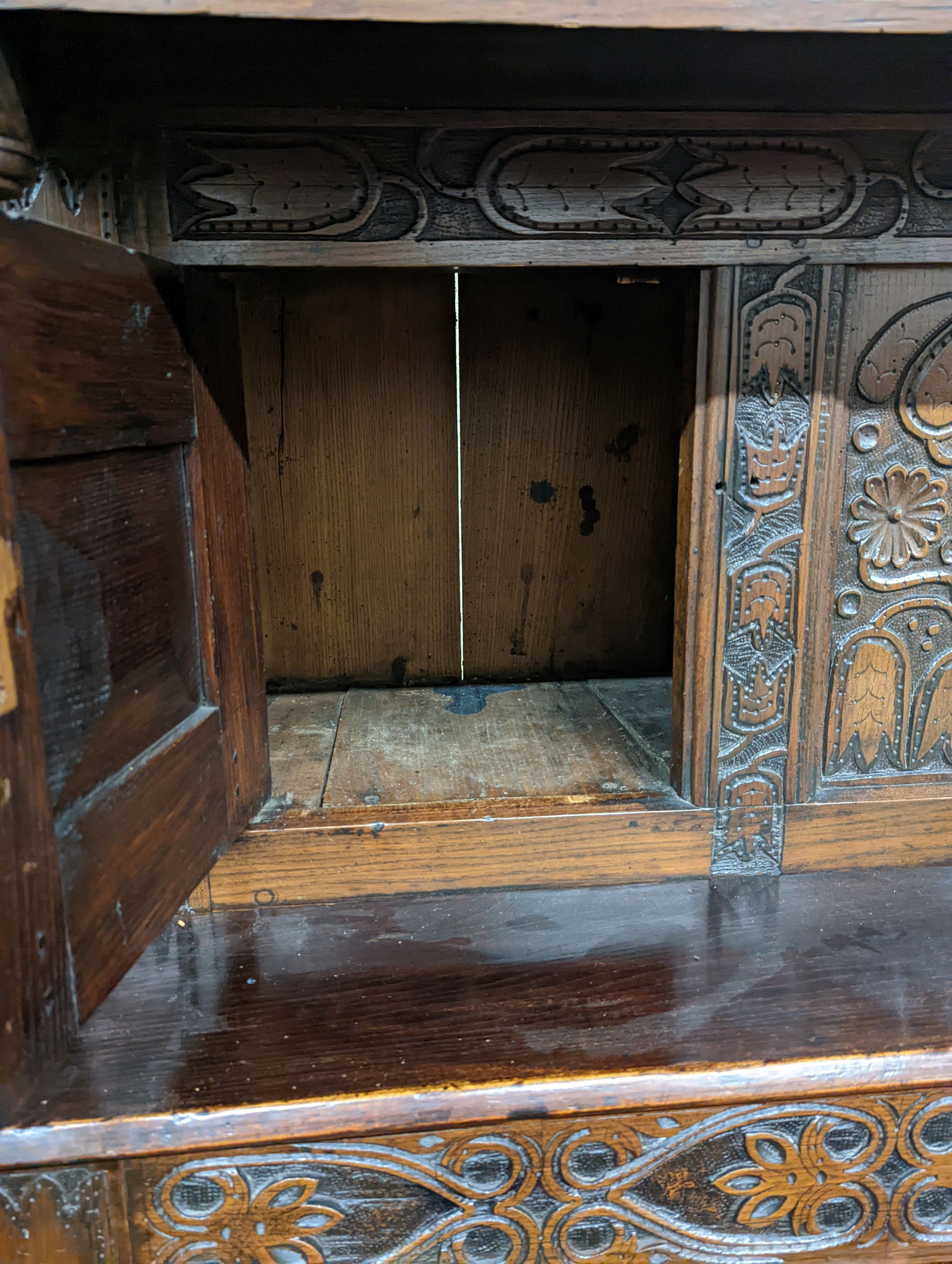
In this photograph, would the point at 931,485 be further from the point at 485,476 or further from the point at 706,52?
the point at 485,476

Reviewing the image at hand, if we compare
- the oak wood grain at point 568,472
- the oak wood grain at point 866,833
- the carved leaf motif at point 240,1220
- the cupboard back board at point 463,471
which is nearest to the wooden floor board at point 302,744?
the cupboard back board at point 463,471

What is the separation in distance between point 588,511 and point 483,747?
0.62m

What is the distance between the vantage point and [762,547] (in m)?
1.19

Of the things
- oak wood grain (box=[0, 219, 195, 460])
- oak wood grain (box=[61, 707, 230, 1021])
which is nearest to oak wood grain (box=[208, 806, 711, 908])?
oak wood grain (box=[61, 707, 230, 1021])

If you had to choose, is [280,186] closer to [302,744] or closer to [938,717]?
[302,744]

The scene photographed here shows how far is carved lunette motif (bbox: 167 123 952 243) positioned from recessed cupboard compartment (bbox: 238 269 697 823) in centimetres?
49

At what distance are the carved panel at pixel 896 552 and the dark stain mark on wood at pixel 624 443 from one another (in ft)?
2.32

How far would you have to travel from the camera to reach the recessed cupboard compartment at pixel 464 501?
172 cm

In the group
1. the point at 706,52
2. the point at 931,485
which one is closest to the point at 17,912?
the point at 706,52

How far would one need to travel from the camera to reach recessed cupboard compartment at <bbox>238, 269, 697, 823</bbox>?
1.72 metres

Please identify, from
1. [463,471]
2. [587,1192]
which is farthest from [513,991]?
[463,471]

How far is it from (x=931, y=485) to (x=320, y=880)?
40.2 inches

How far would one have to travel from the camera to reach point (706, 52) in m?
0.90

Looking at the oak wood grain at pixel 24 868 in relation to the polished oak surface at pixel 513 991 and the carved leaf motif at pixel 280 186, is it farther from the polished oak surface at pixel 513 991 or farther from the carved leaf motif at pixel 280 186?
the carved leaf motif at pixel 280 186
